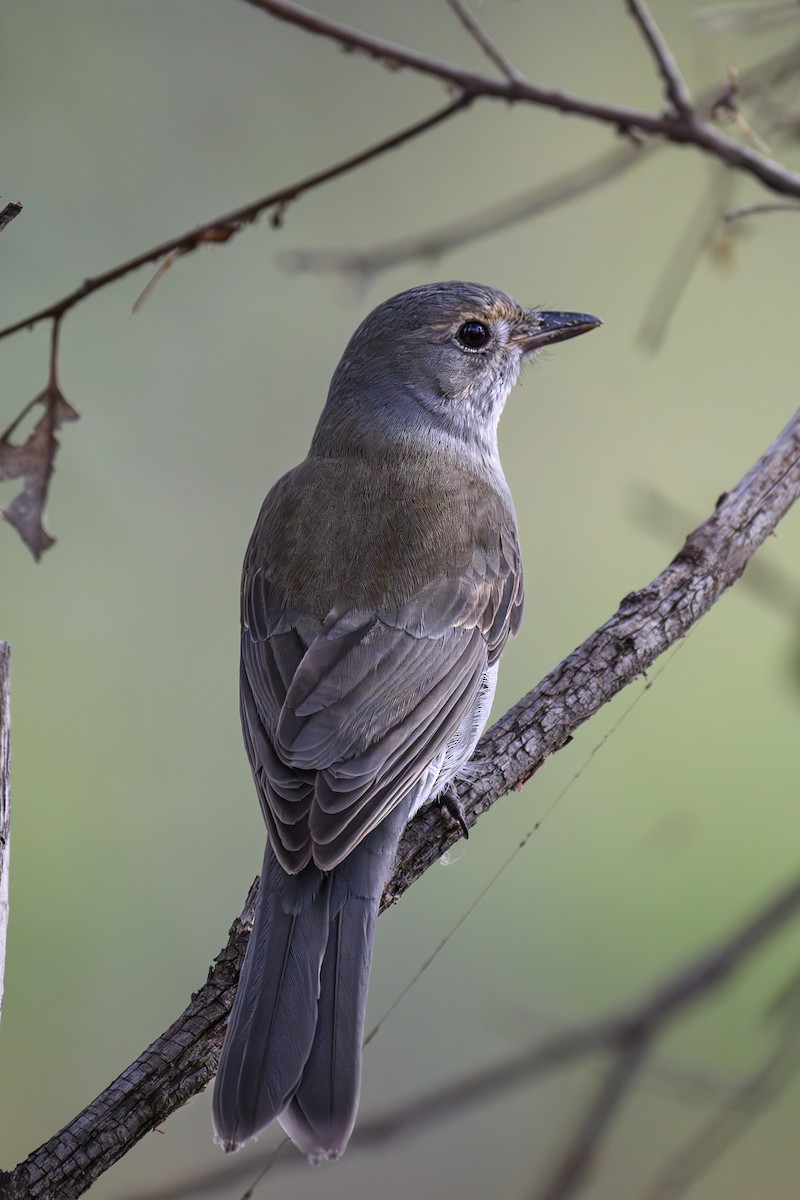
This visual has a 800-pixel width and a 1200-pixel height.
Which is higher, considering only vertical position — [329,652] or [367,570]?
[367,570]

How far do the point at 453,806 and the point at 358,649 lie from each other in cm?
31

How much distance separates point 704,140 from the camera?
1036 millimetres

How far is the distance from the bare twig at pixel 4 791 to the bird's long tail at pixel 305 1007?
0.32 m

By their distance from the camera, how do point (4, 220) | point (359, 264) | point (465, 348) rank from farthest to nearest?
point (465, 348), point (359, 264), point (4, 220)

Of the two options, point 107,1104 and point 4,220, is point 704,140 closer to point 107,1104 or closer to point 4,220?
point 4,220

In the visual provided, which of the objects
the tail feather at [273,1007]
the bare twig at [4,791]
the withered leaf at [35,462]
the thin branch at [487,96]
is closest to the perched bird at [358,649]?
the tail feather at [273,1007]

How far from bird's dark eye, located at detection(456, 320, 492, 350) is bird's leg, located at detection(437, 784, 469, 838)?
3.58 ft

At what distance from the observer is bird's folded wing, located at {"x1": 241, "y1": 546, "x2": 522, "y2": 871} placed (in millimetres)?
1735

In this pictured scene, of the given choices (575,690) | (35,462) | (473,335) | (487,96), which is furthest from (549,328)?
(487,96)

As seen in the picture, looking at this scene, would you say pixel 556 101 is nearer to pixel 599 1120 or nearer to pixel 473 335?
pixel 599 1120

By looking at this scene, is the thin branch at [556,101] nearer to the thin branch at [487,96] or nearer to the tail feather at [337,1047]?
the thin branch at [487,96]

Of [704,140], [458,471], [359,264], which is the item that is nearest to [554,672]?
[458,471]

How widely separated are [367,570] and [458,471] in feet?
1.38

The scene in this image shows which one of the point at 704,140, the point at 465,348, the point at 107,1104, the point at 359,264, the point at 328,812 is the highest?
the point at 465,348
